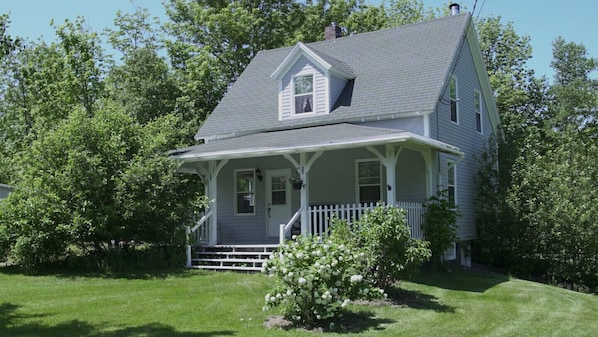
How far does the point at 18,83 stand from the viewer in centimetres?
3372

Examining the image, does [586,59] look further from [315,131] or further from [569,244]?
[315,131]


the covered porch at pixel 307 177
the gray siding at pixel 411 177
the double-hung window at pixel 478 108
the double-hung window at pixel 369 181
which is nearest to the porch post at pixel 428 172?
the covered porch at pixel 307 177

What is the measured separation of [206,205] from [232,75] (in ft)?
47.3

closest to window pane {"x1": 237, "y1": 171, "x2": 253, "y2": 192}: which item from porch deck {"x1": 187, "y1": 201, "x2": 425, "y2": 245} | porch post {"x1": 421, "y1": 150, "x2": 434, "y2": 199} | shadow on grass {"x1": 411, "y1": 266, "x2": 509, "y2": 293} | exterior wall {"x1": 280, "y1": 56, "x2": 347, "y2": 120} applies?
exterior wall {"x1": 280, "y1": 56, "x2": 347, "y2": 120}

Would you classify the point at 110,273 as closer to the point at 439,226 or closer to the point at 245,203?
the point at 245,203

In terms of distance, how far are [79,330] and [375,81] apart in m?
11.2

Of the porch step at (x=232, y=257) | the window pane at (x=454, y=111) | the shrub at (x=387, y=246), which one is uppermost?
the window pane at (x=454, y=111)

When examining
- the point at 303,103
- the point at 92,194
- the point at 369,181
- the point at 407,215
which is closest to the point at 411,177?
the point at 369,181

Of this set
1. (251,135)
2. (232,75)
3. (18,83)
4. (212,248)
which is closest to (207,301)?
(212,248)

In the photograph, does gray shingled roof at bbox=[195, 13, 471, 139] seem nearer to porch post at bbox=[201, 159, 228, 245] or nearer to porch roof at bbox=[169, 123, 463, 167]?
porch roof at bbox=[169, 123, 463, 167]

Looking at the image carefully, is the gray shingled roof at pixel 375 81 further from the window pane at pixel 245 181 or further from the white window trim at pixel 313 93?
the window pane at pixel 245 181

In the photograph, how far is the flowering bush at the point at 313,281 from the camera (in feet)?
24.5

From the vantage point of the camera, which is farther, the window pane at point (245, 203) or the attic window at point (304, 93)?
the window pane at point (245, 203)

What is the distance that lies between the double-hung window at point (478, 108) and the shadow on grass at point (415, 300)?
9.62 m
